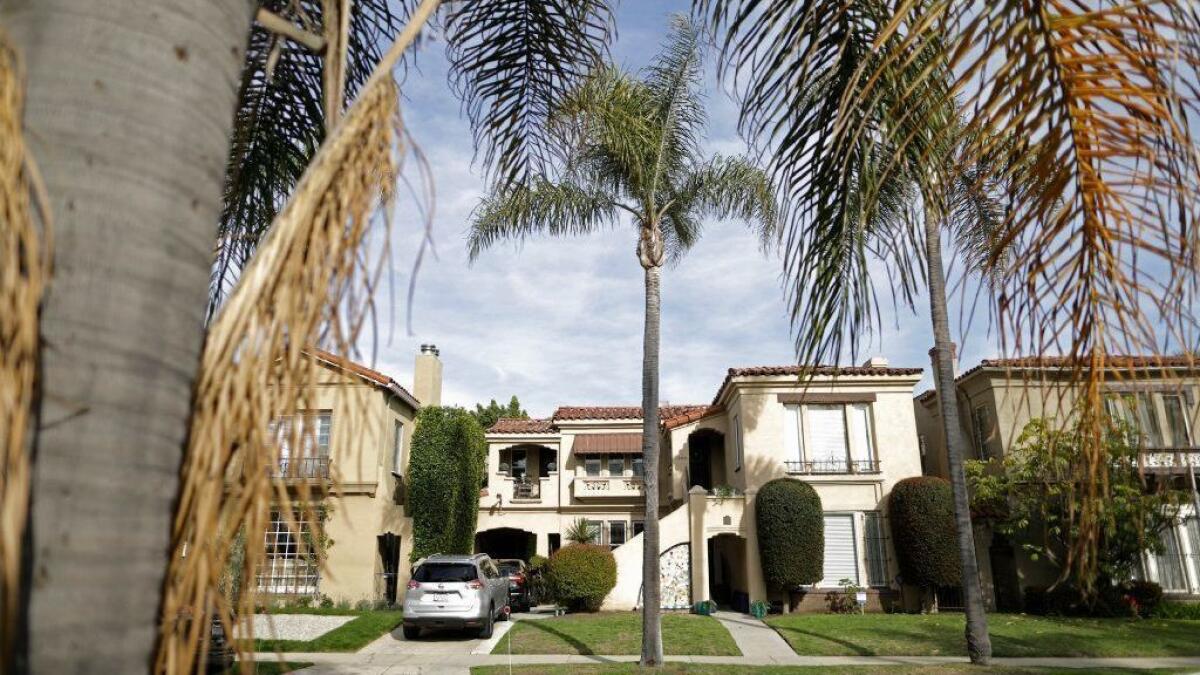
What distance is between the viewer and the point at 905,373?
23766 mm

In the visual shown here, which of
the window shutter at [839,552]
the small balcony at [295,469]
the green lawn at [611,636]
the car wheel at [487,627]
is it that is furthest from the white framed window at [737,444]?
the small balcony at [295,469]

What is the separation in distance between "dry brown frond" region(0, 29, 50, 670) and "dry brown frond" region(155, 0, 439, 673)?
32cm

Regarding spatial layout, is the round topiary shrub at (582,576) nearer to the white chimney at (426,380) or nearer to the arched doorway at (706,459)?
the arched doorway at (706,459)

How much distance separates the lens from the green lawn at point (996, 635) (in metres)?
14.7

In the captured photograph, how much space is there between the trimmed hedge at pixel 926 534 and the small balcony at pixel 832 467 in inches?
56.9

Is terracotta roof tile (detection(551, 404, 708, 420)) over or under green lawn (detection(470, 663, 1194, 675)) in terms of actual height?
over

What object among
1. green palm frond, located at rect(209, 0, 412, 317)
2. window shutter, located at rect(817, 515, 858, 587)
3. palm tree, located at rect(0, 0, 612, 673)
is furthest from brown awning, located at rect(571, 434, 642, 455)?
palm tree, located at rect(0, 0, 612, 673)

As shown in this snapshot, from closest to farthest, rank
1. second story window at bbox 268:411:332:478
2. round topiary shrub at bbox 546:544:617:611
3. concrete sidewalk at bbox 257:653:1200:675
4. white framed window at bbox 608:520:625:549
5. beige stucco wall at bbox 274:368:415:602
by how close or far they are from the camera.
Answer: second story window at bbox 268:411:332:478 < concrete sidewalk at bbox 257:653:1200:675 < round topiary shrub at bbox 546:544:617:611 < beige stucco wall at bbox 274:368:415:602 < white framed window at bbox 608:520:625:549

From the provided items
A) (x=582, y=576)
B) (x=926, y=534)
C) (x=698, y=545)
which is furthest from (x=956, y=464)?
(x=582, y=576)

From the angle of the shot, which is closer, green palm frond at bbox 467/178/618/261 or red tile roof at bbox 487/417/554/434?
green palm frond at bbox 467/178/618/261

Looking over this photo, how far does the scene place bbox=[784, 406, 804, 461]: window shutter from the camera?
2362 cm

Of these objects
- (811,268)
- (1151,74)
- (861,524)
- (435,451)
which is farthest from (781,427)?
(1151,74)

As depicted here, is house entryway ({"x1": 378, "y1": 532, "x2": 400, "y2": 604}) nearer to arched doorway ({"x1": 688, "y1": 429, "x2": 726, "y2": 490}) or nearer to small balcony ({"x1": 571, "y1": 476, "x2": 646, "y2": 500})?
small balcony ({"x1": 571, "y1": 476, "x2": 646, "y2": 500})

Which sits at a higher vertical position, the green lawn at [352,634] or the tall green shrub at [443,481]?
the tall green shrub at [443,481]
